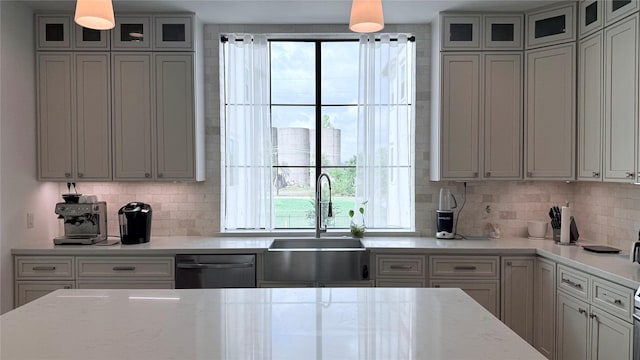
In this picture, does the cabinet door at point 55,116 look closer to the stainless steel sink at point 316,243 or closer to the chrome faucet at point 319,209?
the stainless steel sink at point 316,243

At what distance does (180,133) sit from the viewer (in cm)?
370

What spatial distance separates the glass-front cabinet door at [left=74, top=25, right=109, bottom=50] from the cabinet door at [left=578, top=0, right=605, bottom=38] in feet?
12.7

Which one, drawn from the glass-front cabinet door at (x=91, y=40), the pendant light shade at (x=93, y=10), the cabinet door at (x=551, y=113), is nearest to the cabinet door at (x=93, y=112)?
the glass-front cabinet door at (x=91, y=40)

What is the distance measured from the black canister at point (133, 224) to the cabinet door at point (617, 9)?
3836 millimetres

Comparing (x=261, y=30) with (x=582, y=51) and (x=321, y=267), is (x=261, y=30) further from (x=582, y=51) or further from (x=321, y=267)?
(x=582, y=51)

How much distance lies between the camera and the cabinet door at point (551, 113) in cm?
344

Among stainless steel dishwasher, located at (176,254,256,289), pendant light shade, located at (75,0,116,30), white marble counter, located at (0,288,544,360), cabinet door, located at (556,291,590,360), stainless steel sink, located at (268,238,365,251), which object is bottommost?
cabinet door, located at (556,291,590,360)


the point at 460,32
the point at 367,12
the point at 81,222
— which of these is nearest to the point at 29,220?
the point at 81,222

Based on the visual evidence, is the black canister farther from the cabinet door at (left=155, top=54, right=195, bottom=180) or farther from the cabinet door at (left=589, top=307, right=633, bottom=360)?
the cabinet door at (left=589, top=307, right=633, bottom=360)

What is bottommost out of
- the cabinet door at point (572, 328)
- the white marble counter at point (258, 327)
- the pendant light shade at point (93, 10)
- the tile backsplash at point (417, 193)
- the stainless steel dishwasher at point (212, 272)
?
the cabinet door at point (572, 328)

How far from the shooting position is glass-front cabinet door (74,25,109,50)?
3.65m

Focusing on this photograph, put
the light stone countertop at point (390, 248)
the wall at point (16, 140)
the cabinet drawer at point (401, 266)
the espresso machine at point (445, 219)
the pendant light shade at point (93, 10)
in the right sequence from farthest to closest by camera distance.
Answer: the espresso machine at point (445, 219)
the cabinet drawer at point (401, 266)
the wall at point (16, 140)
the light stone countertop at point (390, 248)
the pendant light shade at point (93, 10)

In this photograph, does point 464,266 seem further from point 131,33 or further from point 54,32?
point 54,32

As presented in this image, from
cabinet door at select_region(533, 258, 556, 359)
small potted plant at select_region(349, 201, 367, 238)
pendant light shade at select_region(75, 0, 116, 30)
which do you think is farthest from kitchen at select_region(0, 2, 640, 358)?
pendant light shade at select_region(75, 0, 116, 30)
